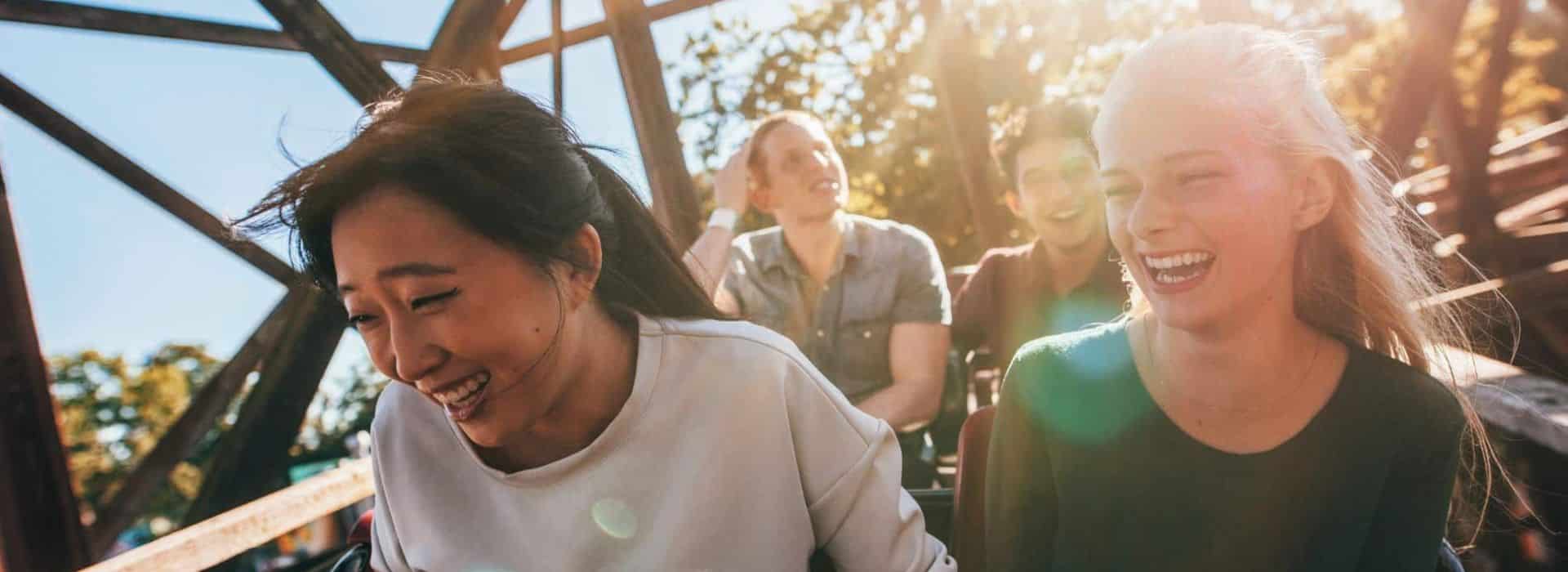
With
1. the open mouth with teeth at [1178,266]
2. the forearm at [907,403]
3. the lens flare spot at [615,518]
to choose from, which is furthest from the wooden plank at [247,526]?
the open mouth with teeth at [1178,266]

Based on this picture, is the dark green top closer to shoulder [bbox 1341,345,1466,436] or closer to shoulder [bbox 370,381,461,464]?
shoulder [bbox 1341,345,1466,436]

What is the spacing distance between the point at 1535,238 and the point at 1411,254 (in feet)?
10.5

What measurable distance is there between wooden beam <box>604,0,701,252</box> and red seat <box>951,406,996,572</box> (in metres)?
1.78

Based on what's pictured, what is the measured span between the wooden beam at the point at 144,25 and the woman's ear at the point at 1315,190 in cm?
237

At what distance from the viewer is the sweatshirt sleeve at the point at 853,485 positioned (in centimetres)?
120

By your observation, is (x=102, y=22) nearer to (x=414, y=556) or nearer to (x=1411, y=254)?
(x=414, y=556)

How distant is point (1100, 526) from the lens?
1242 mm

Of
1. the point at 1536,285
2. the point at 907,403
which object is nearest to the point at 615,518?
the point at 907,403

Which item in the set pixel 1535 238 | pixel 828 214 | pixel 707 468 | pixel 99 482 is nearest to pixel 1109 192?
pixel 707 468

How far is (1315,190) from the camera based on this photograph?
115 centimetres

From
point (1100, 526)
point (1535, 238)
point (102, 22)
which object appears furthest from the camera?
point (1535, 238)

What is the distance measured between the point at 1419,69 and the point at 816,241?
2014 mm

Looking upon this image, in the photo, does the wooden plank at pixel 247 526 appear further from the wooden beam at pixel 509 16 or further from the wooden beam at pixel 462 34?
the wooden beam at pixel 509 16

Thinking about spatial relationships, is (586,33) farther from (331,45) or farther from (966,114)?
(966,114)
